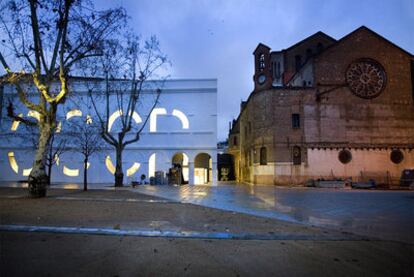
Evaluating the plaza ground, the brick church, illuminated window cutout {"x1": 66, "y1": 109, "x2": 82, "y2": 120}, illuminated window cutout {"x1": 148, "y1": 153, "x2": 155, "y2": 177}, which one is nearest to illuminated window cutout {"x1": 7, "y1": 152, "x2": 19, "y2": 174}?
illuminated window cutout {"x1": 66, "y1": 109, "x2": 82, "y2": 120}

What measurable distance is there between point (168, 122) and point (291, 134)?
42.8 feet

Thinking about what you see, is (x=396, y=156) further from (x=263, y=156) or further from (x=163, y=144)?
(x=163, y=144)

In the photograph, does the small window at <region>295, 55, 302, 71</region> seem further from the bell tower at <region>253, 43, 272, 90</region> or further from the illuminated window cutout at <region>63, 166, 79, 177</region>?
the illuminated window cutout at <region>63, 166, 79, 177</region>

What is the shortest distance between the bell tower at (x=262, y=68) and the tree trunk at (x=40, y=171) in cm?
2157

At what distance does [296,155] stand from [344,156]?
4939 mm

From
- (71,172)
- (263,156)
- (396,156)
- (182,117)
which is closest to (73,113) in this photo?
(71,172)

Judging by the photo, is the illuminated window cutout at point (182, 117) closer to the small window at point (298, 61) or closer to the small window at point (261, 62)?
the small window at point (261, 62)

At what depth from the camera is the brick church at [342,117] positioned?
26141mm

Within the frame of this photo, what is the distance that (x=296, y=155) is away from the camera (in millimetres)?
26359

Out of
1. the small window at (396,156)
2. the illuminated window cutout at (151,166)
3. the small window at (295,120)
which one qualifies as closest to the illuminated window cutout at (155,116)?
the illuminated window cutout at (151,166)

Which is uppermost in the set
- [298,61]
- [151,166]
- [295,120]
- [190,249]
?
[298,61]

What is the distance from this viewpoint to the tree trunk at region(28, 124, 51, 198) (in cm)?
1166

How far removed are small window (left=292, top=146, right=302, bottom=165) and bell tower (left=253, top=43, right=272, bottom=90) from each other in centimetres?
718

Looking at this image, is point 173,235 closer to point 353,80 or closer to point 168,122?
point 168,122
